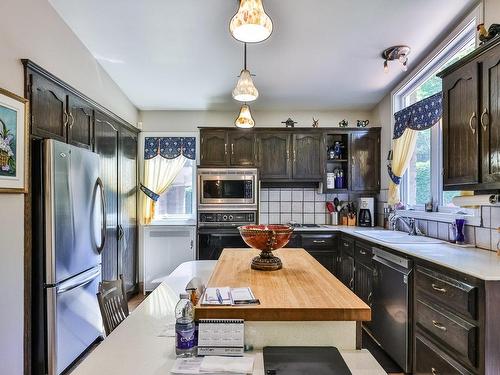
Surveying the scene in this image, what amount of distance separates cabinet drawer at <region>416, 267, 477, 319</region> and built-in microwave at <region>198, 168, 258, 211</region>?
2249mm

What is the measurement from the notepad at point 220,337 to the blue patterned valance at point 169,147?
11.7 feet

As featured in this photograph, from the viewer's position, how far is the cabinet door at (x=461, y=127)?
2.04 meters

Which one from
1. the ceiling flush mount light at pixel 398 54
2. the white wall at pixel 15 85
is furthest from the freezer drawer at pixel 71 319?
the ceiling flush mount light at pixel 398 54

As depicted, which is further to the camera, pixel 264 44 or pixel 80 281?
pixel 264 44

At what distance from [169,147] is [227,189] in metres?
1.04

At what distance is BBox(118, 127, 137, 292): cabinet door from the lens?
3.77 metres

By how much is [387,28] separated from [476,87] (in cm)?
111

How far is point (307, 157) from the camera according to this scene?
13.8ft

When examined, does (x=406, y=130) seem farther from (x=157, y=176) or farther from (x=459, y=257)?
(x=157, y=176)

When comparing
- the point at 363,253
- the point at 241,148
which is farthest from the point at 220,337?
the point at 241,148

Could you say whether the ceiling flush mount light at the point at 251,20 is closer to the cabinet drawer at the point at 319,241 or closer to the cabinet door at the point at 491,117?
the cabinet door at the point at 491,117

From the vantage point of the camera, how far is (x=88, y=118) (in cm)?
299

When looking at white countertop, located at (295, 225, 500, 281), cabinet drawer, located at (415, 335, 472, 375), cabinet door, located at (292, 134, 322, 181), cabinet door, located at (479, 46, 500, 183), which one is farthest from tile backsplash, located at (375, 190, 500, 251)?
cabinet door, located at (292, 134, 322, 181)

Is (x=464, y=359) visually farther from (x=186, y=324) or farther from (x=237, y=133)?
(x=237, y=133)
